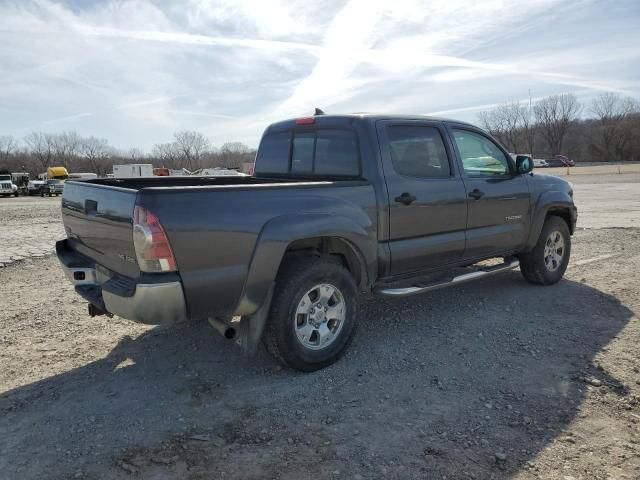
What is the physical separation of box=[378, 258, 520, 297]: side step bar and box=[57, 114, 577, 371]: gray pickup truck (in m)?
0.02

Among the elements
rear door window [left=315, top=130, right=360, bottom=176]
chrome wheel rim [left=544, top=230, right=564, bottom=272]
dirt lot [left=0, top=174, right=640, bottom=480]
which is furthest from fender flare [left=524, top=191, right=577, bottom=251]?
rear door window [left=315, top=130, right=360, bottom=176]

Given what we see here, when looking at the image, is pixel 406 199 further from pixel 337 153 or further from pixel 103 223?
pixel 103 223

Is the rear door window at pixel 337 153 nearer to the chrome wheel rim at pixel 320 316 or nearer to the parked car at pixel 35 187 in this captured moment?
the chrome wheel rim at pixel 320 316

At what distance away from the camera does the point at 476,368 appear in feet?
12.6

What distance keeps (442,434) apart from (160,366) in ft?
7.53

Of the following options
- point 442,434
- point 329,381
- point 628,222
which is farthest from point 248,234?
point 628,222

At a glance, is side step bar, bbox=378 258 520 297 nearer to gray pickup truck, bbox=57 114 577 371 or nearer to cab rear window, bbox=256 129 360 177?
gray pickup truck, bbox=57 114 577 371

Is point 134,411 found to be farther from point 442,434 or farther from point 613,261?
point 613,261

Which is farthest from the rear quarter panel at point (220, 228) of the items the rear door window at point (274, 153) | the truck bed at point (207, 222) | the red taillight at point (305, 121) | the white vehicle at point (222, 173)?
the white vehicle at point (222, 173)

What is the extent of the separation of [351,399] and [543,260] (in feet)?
11.7

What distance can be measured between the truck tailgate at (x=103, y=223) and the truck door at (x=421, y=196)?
2096 millimetres

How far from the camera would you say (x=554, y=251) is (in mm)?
6070

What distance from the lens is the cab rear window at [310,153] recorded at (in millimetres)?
4309

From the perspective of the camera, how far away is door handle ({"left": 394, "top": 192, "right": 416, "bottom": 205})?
166 inches
